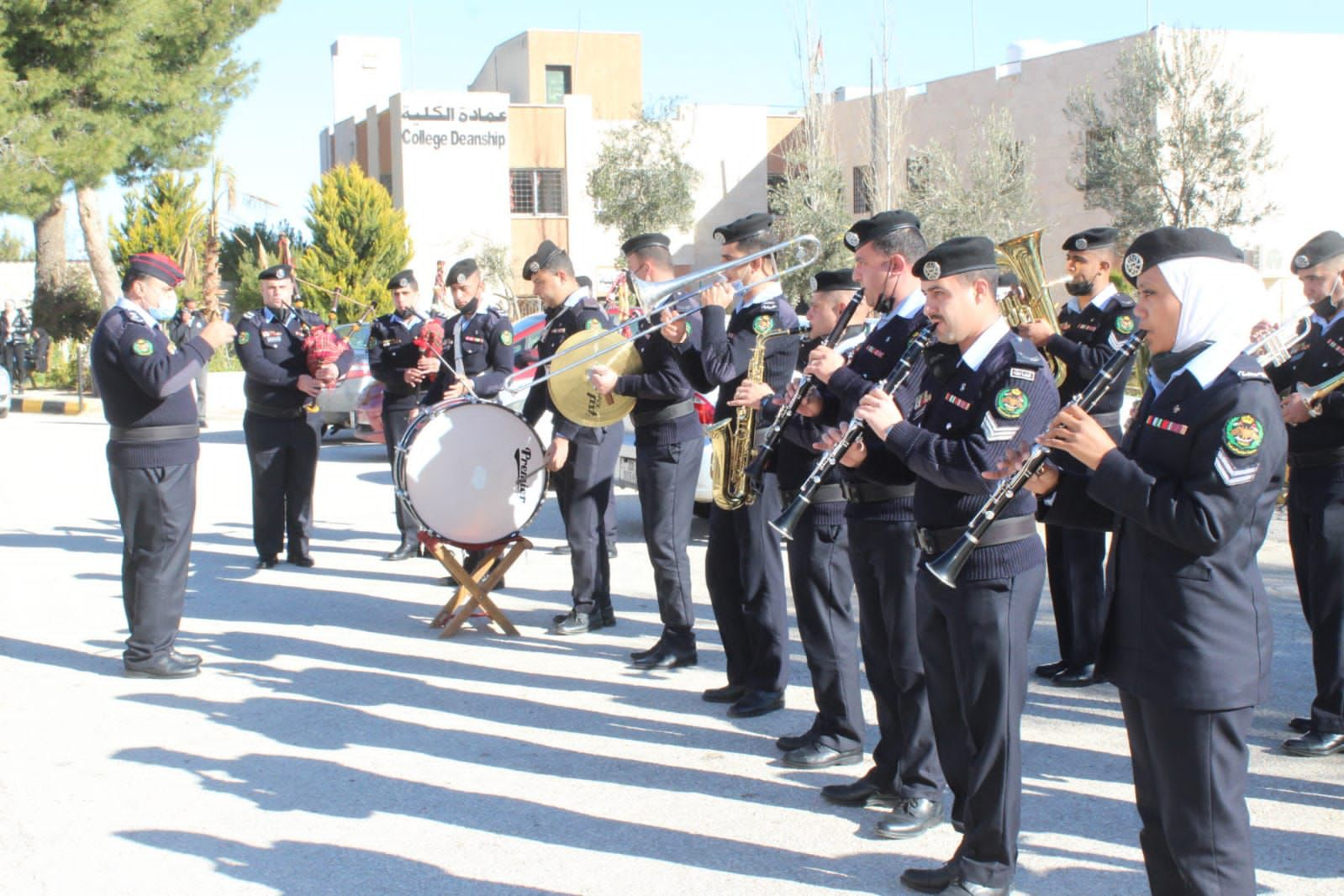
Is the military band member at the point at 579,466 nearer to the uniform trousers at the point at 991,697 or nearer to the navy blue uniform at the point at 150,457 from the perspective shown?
the navy blue uniform at the point at 150,457

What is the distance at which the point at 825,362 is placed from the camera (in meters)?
4.52

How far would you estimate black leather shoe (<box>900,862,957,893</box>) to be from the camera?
395 cm

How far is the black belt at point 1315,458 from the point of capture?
5207mm

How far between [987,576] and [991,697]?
36cm

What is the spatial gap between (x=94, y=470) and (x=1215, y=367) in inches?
551

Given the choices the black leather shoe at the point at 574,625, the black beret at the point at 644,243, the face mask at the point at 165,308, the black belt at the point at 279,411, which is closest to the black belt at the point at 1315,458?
the black beret at the point at 644,243

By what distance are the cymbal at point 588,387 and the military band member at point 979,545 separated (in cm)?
291

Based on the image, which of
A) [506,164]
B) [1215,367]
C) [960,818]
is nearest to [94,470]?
[960,818]

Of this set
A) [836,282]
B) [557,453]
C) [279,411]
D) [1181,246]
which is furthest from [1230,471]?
[279,411]

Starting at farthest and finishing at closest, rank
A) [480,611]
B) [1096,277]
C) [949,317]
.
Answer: [480,611]
[1096,277]
[949,317]

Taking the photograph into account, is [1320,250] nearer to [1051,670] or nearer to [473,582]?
[1051,670]

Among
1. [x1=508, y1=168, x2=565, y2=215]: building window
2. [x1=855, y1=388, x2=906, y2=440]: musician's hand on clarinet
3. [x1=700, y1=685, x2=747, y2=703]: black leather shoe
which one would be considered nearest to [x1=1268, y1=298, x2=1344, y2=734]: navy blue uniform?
[x1=855, y1=388, x2=906, y2=440]: musician's hand on clarinet

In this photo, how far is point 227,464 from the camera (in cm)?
1509

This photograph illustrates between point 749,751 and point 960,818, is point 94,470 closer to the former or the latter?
point 749,751
